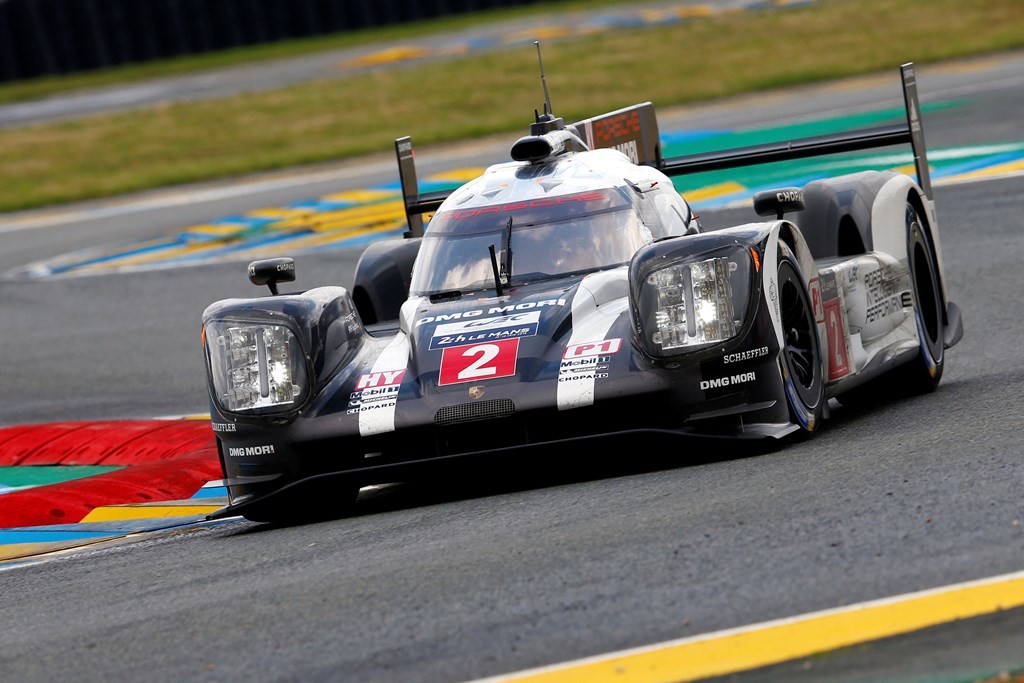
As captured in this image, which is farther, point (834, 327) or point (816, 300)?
point (834, 327)

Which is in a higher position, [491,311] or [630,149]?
[630,149]

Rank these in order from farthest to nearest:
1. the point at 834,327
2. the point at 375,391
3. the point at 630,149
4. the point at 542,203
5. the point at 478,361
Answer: the point at 630,149
the point at 542,203
the point at 834,327
the point at 375,391
the point at 478,361

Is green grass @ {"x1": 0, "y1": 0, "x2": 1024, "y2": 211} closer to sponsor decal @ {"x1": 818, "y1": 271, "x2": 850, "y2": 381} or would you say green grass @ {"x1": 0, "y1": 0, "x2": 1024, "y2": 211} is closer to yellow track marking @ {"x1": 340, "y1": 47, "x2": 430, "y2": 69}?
yellow track marking @ {"x1": 340, "y1": 47, "x2": 430, "y2": 69}

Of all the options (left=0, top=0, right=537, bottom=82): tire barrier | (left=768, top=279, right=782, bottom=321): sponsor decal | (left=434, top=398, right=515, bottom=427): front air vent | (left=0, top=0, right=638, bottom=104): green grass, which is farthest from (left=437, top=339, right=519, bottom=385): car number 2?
(left=0, top=0, right=537, bottom=82): tire barrier

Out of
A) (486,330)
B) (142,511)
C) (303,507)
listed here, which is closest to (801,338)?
(486,330)

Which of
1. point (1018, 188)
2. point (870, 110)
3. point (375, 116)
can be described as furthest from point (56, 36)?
point (1018, 188)

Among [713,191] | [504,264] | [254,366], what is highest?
[504,264]

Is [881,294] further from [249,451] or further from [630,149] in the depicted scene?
[249,451]

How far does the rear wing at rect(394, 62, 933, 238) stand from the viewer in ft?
26.6

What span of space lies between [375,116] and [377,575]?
21.1 meters

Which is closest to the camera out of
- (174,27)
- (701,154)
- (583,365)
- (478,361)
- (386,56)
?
(583,365)

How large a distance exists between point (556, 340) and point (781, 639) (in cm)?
261

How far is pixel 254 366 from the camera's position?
623cm

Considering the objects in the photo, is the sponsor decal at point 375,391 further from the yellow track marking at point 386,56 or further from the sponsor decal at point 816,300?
the yellow track marking at point 386,56
